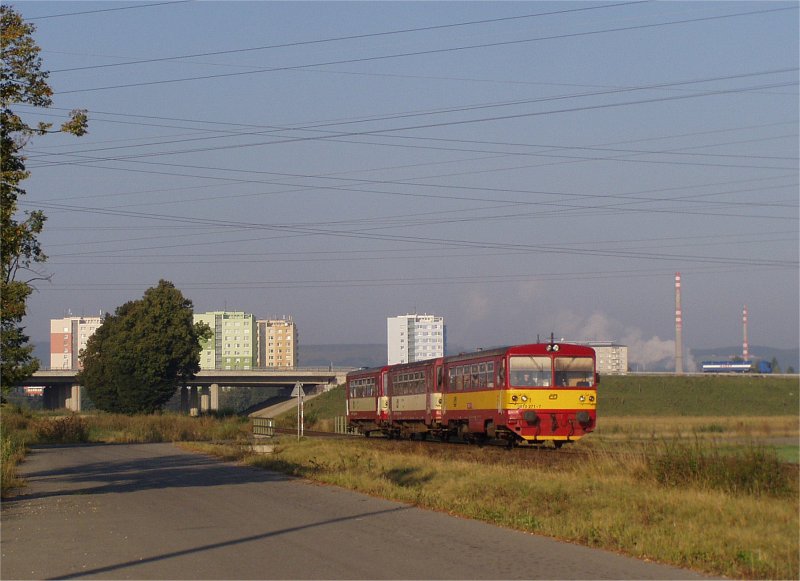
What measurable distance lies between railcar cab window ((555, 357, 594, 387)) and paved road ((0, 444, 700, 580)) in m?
13.6

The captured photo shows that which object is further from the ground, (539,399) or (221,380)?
(539,399)

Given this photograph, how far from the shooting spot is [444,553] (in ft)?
38.5

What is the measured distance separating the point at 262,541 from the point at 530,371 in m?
20.2

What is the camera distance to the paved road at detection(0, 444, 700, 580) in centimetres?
1069

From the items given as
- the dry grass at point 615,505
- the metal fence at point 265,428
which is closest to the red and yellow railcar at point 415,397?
the metal fence at point 265,428

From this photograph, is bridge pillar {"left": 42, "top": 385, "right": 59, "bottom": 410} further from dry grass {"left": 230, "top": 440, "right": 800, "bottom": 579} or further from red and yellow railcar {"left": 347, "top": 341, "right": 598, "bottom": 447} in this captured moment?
dry grass {"left": 230, "top": 440, "right": 800, "bottom": 579}

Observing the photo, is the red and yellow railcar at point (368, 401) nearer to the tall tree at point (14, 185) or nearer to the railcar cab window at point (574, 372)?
the railcar cab window at point (574, 372)

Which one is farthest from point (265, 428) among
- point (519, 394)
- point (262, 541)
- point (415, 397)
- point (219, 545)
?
point (219, 545)

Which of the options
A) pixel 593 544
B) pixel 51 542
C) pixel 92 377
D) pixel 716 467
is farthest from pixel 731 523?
pixel 92 377

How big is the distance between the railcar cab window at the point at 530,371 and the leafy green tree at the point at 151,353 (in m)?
58.3

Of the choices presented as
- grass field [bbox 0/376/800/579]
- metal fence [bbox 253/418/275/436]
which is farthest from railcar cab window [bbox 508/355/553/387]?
metal fence [bbox 253/418/275/436]

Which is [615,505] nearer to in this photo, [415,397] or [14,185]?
[14,185]

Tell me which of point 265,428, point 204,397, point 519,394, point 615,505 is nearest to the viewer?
point 615,505

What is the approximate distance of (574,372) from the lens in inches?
1291
